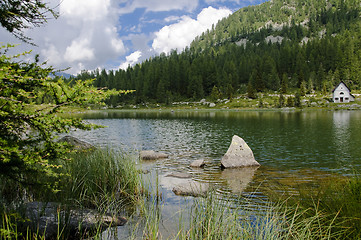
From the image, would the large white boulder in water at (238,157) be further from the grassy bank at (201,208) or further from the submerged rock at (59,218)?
the submerged rock at (59,218)

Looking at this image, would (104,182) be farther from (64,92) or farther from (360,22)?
(360,22)

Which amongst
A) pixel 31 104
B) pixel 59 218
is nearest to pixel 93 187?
pixel 59 218

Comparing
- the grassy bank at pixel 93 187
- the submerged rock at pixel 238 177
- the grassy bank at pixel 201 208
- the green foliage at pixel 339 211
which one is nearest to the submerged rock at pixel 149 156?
the submerged rock at pixel 238 177

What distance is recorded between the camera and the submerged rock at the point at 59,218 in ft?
19.9

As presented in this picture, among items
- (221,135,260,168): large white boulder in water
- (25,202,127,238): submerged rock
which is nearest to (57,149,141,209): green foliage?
(25,202,127,238): submerged rock

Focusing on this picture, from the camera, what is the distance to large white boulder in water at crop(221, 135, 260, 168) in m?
15.7

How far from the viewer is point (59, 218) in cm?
619

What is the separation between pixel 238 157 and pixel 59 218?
12.0 meters

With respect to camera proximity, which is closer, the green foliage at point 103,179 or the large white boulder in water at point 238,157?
the green foliage at point 103,179

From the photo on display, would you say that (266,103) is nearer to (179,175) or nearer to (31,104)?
(179,175)

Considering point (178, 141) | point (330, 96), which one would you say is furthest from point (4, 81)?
point (330, 96)

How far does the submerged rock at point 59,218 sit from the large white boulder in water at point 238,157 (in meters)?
10.1

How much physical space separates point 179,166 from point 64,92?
12.8 m

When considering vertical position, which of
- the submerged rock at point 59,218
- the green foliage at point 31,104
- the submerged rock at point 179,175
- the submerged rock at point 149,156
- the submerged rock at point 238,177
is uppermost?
the green foliage at point 31,104
